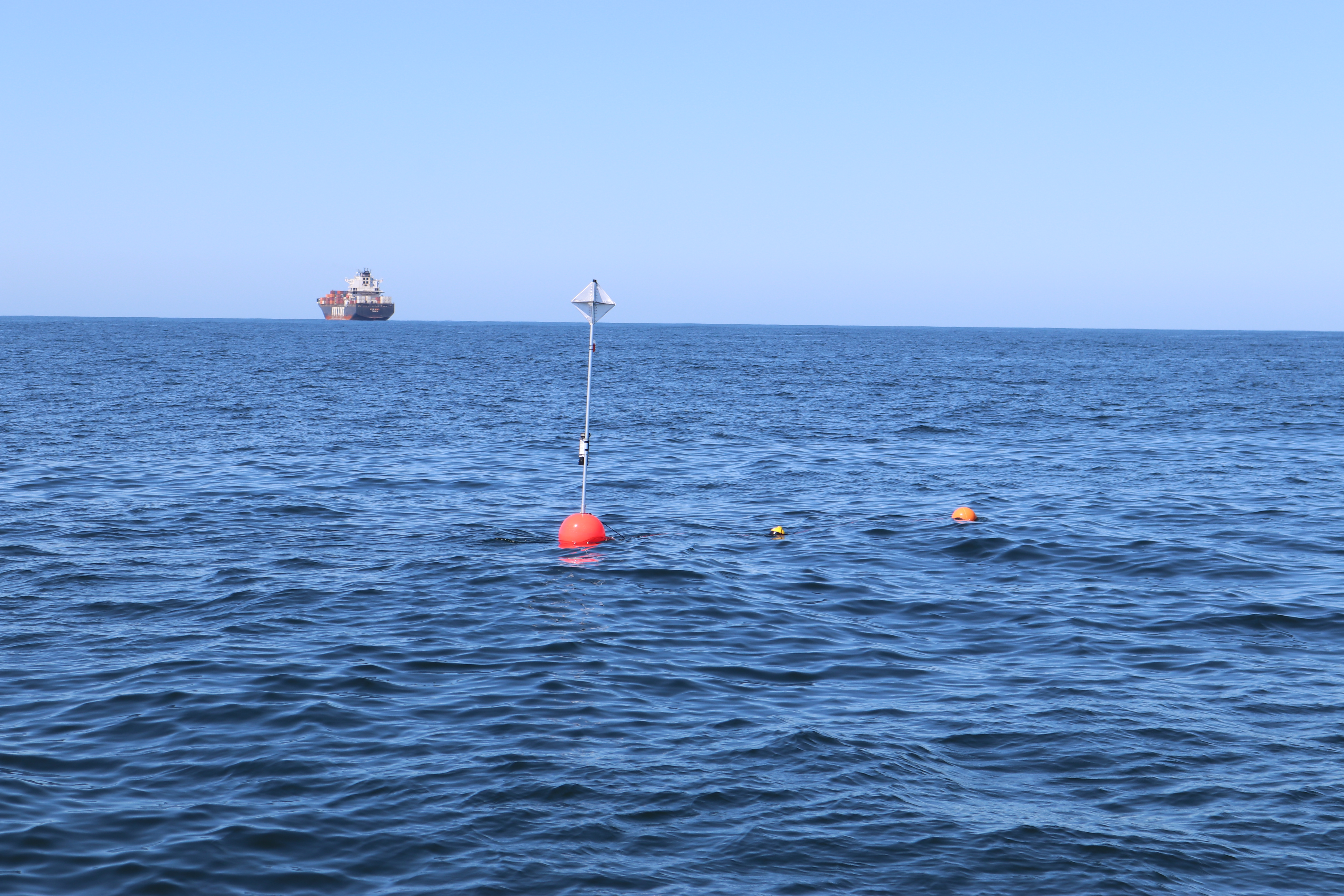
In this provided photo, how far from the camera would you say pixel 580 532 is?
18.6m

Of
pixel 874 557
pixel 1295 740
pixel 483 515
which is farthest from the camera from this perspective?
pixel 483 515

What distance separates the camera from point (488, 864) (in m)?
7.84

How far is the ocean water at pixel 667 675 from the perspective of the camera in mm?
8070

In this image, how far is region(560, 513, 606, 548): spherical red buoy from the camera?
61.0 ft

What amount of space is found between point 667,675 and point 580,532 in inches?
263

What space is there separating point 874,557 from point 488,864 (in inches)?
452

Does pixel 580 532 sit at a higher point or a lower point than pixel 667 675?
higher

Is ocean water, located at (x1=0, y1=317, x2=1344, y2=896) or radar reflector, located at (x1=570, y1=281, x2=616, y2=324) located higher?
radar reflector, located at (x1=570, y1=281, x2=616, y2=324)

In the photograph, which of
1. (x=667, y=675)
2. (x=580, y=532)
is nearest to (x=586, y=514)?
(x=580, y=532)

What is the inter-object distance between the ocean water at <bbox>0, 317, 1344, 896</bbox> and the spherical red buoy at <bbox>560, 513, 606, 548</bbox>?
31 cm

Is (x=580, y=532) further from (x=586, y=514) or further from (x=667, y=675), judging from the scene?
(x=667, y=675)

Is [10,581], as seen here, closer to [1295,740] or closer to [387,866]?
[387,866]

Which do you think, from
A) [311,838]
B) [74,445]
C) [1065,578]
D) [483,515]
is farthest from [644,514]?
[74,445]

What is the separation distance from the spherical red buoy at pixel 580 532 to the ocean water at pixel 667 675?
315mm
